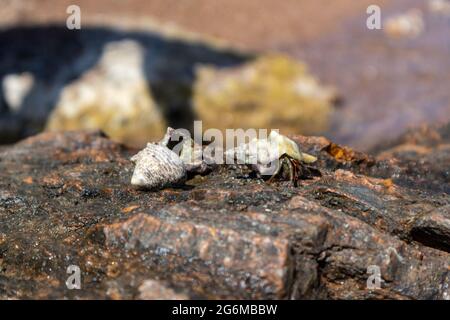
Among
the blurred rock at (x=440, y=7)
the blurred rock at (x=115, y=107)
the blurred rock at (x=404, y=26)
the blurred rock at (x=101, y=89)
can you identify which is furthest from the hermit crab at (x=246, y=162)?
the blurred rock at (x=440, y=7)

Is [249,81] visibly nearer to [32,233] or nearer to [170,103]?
[170,103]

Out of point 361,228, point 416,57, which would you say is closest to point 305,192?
point 361,228

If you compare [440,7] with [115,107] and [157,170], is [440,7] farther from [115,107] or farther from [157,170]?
[157,170]

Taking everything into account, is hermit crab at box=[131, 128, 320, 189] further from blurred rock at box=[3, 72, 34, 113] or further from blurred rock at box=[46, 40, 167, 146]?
blurred rock at box=[3, 72, 34, 113]

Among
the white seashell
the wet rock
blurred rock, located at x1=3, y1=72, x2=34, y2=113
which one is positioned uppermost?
blurred rock, located at x1=3, y1=72, x2=34, y2=113

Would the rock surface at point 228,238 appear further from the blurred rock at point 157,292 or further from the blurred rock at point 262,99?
the blurred rock at point 262,99

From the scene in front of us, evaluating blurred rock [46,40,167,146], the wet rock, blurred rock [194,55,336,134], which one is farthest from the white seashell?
blurred rock [194,55,336,134]
